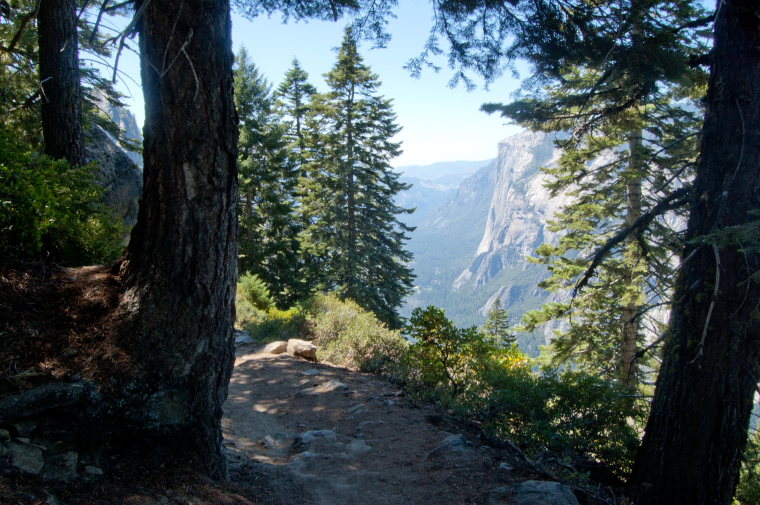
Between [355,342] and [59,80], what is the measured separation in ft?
20.5

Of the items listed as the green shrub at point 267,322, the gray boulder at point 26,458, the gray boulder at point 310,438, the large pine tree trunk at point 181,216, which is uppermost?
the large pine tree trunk at point 181,216

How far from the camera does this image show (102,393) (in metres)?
2.63

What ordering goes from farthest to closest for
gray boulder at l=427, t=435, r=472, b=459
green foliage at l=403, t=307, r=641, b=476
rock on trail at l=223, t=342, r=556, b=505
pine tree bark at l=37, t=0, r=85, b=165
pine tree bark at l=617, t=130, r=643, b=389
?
pine tree bark at l=617, t=130, r=643, b=389 → pine tree bark at l=37, t=0, r=85, b=165 → green foliage at l=403, t=307, r=641, b=476 → gray boulder at l=427, t=435, r=472, b=459 → rock on trail at l=223, t=342, r=556, b=505

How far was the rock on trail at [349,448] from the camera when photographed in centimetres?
374

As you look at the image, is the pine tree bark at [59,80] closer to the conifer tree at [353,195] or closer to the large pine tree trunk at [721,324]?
the large pine tree trunk at [721,324]

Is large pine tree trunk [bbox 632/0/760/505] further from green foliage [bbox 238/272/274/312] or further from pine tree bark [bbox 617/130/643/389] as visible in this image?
green foliage [bbox 238/272/274/312]

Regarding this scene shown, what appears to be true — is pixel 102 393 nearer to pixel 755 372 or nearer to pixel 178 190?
pixel 178 190

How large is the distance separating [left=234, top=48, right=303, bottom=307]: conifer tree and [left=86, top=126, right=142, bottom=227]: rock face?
9320mm

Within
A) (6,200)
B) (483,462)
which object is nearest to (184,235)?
(6,200)

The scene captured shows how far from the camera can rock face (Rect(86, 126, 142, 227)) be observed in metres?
8.88

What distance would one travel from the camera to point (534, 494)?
3.29 m

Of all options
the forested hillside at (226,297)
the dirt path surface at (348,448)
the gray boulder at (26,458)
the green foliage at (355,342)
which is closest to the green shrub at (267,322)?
the green foliage at (355,342)

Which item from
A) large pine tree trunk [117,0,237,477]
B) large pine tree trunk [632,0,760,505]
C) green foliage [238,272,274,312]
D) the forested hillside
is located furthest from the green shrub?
large pine tree trunk [632,0,760,505]

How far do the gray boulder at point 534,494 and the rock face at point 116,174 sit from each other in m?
8.45
